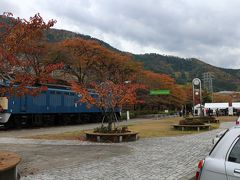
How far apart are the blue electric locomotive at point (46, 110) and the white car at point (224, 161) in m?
22.9

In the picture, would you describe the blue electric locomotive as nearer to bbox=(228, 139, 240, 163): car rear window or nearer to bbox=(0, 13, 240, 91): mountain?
bbox=(228, 139, 240, 163): car rear window

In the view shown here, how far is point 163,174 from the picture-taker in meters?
10.1

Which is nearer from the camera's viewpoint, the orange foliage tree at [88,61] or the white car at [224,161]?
the white car at [224,161]

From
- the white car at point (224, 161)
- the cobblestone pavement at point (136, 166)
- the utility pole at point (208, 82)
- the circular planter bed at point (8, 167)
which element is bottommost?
the cobblestone pavement at point (136, 166)

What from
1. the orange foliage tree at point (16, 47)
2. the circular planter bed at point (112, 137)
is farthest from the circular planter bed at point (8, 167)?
the circular planter bed at point (112, 137)

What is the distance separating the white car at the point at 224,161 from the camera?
488cm

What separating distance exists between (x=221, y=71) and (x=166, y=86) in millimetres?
125431

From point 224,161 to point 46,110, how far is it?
30.9m

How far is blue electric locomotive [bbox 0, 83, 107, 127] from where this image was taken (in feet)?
100

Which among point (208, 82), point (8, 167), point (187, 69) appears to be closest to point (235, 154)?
point (8, 167)

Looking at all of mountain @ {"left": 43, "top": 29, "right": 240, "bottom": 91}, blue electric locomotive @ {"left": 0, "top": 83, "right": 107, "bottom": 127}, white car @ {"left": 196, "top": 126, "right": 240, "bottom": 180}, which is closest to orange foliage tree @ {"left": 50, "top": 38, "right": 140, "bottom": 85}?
blue electric locomotive @ {"left": 0, "top": 83, "right": 107, "bottom": 127}

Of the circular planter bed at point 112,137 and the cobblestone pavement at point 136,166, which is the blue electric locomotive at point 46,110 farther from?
the cobblestone pavement at point 136,166

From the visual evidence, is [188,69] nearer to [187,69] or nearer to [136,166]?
[187,69]

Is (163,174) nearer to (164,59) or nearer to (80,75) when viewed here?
(80,75)
